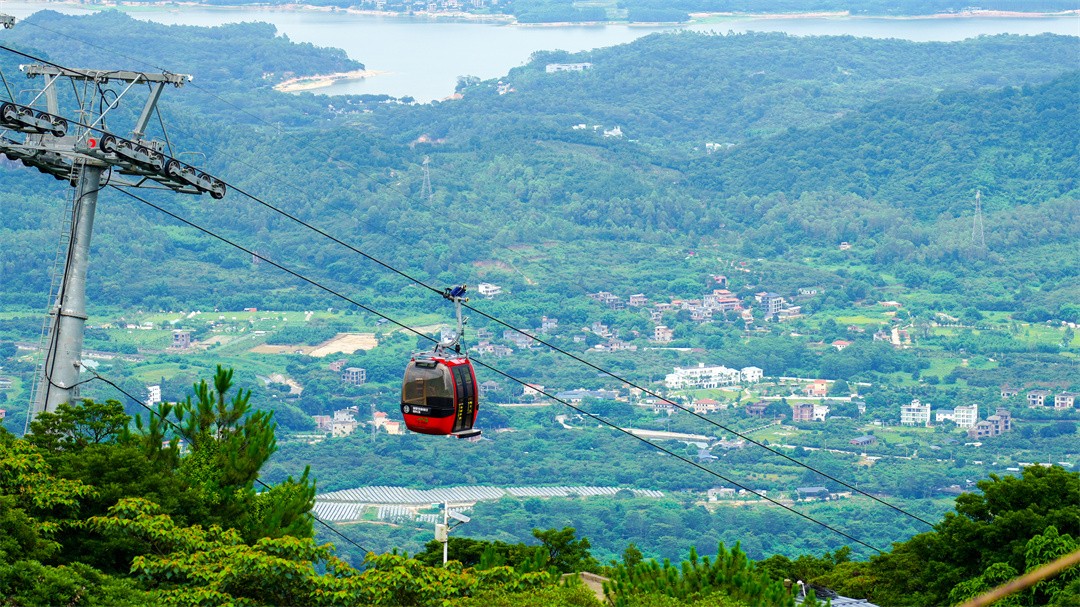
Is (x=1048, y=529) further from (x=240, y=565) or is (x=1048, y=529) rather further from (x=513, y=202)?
(x=513, y=202)

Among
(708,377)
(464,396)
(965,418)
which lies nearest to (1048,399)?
(965,418)

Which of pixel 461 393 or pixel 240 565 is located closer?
pixel 240 565

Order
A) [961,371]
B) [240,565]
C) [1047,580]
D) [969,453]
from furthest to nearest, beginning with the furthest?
[961,371] < [969,453] < [1047,580] < [240,565]

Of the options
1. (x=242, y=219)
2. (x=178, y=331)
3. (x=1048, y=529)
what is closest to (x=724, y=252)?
(x=242, y=219)

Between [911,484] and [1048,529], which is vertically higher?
[1048,529]

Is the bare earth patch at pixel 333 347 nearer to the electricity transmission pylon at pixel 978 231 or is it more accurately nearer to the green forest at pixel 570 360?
the green forest at pixel 570 360

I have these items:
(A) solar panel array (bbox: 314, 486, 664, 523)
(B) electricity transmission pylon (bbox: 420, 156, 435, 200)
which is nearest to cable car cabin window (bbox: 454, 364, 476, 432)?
(A) solar panel array (bbox: 314, 486, 664, 523)

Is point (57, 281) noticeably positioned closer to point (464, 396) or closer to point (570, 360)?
point (464, 396)

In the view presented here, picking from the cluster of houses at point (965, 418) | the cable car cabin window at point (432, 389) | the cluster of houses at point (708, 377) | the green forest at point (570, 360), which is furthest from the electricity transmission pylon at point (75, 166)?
the cluster of houses at point (708, 377)

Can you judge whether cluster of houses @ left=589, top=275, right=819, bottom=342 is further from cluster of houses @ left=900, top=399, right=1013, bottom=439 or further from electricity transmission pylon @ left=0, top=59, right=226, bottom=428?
electricity transmission pylon @ left=0, top=59, right=226, bottom=428
